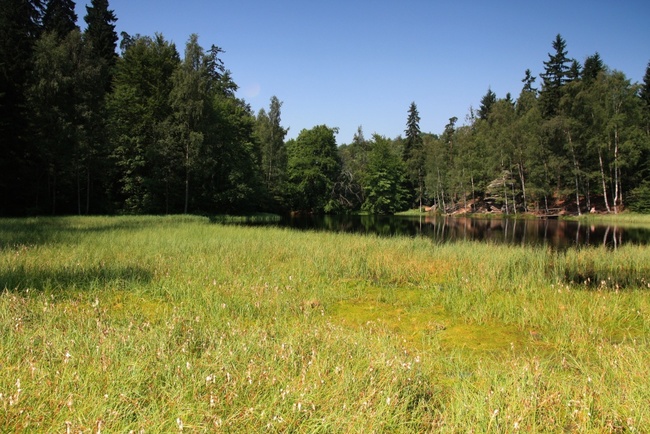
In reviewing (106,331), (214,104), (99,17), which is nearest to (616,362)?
(106,331)

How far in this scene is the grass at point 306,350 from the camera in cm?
272

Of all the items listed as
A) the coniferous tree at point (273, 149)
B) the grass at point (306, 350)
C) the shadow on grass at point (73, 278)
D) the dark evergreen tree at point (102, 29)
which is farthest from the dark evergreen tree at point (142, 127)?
the shadow on grass at point (73, 278)

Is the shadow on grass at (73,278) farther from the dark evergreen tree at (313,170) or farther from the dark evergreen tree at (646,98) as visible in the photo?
the dark evergreen tree at (646,98)

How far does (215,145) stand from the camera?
39.5 metres

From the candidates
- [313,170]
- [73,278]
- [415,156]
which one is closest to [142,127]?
[313,170]

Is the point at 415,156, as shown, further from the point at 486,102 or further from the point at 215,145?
the point at 215,145

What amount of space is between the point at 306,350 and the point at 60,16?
51.3 meters

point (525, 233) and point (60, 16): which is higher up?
point (60, 16)

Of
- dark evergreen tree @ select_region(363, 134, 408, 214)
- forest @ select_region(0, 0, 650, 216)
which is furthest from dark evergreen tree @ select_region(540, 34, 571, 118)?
dark evergreen tree @ select_region(363, 134, 408, 214)

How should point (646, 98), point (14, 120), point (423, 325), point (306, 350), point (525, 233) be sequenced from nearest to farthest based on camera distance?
point (306, 350), point (423, 325), point (14, 120), point (525, 233), point (646, 98)

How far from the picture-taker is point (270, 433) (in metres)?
2.54

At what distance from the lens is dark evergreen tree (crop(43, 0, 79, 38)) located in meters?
37.2

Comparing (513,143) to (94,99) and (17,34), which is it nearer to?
(94,99)

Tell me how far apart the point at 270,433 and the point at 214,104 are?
40170 mm
